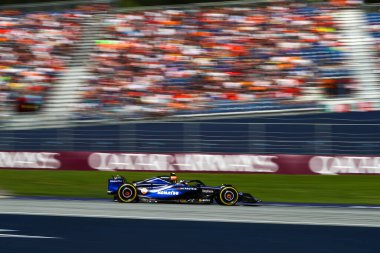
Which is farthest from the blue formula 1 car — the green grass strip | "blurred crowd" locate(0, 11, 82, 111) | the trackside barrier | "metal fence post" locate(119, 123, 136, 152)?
"blurred crowd" locate(0, 11, 82, 111)

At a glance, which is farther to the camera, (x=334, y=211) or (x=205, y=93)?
(x=205, y=93)

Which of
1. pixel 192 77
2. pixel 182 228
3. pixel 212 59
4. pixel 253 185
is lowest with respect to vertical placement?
pixel 182 228

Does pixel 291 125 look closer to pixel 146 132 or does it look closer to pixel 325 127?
pixel 325 127

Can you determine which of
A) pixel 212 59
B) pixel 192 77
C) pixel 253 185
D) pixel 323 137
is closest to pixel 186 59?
pixel 212 59

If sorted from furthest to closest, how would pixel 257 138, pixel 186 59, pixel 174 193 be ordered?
pixel 186 59 → pixel 257 138 → pixel 174 193

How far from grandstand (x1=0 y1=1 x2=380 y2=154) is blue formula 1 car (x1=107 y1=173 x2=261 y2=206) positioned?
5340mm

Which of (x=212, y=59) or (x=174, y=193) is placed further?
(x=212, y=59)

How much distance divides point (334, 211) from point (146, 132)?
25.5 feet

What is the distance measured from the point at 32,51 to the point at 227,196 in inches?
485

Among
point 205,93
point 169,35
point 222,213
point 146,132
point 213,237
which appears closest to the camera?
point 213,237

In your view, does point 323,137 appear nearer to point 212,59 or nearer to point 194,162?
point 194,162

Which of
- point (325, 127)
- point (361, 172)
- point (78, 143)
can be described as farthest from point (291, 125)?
point (78, 143)

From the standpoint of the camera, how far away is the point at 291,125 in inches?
697

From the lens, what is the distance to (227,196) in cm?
1271
